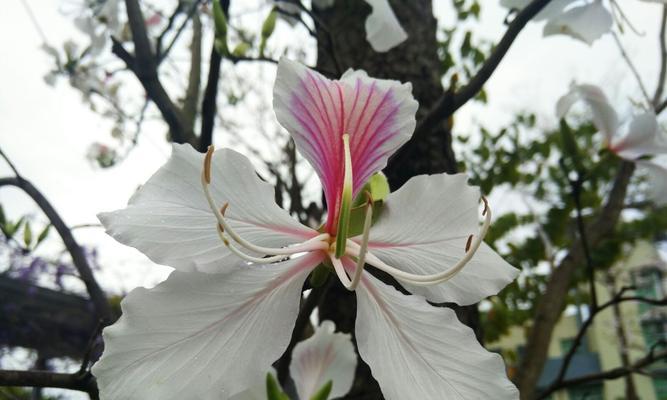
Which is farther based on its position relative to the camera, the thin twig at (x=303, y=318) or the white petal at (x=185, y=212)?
the thin twig at (x=303, y=318)

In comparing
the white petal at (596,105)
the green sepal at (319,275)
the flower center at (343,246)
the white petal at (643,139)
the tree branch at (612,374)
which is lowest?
the tree branch at (612,374)

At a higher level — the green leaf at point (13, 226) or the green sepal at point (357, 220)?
the green sepal at point (357, 220)

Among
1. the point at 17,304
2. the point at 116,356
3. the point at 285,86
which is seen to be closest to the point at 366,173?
the point at 285,86

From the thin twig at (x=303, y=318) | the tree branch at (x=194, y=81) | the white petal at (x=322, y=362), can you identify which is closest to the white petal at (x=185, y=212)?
the thin twig at (x=303, y=318)

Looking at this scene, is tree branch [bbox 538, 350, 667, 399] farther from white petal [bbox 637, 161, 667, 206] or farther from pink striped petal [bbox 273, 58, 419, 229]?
pink striped petal [bbox 273, 58, 419, 229]

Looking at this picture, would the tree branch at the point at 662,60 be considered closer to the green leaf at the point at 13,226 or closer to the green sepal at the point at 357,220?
the green sepal at the point at 357,220

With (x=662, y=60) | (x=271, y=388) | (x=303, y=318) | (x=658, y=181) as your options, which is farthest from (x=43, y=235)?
(x=662, y=60)

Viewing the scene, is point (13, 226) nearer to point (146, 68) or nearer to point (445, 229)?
point (146, 68)

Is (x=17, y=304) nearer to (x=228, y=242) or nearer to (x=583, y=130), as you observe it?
(x=228, y=242)
